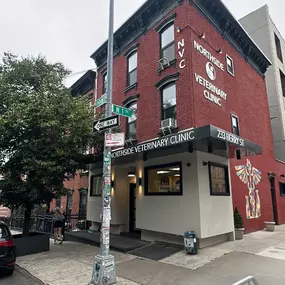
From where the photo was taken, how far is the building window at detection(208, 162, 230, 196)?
33.8ft

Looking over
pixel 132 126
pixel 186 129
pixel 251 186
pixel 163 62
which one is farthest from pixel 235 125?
pixel 132 126

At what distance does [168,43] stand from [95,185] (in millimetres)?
9029

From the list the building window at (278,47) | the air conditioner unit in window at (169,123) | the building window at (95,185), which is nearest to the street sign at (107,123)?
the air conditioner unit in window at (169,123)

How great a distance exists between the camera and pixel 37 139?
387 inches

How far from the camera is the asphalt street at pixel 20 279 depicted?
22.1ft

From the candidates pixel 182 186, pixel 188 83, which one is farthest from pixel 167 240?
pixel 188 83

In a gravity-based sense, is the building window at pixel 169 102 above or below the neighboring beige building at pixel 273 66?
below

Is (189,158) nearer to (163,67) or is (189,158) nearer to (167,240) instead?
(167,240)

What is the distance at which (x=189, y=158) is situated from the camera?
9914 mm

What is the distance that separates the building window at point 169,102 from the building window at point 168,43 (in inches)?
57.2

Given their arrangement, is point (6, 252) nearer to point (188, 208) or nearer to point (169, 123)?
point (188, 208)

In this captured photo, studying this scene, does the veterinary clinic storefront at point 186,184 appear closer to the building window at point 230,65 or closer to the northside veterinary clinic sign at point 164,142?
the northside veterinary clinic sign at point 164,142

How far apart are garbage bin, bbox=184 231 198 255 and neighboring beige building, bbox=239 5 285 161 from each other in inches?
526

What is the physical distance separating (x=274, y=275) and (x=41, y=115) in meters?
8.93
